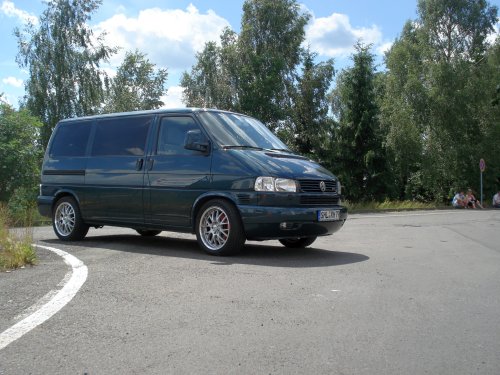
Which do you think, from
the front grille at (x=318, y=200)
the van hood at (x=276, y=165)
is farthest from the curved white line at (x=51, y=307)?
the front grille at (x=318, y=200)

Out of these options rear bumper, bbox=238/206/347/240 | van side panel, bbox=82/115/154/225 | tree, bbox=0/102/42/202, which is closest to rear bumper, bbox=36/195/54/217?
van side panel, bbox=82/115/154/225

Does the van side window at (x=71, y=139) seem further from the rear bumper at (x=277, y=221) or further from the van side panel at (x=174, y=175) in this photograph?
the rear bumper at (x=277, y=221)

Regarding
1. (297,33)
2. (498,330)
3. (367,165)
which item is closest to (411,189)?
(367,165)

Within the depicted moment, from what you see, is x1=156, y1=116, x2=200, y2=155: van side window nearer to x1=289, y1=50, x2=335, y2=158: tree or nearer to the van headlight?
the van headlight

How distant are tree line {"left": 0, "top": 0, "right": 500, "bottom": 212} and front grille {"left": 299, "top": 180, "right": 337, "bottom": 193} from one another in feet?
87.4

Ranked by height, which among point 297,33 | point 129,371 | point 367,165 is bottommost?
point 129,371

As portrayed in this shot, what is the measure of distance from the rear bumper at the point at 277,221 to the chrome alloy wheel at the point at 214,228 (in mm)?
332

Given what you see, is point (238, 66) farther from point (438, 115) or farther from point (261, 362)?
point (261, 362)

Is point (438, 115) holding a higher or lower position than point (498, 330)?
higher

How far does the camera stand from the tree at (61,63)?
41312 millimetres

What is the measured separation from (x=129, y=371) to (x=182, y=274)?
10.3ft

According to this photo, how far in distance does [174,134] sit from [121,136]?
124cm

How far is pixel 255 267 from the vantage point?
704 centimetres

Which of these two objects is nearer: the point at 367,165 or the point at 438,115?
the point at 367,165
